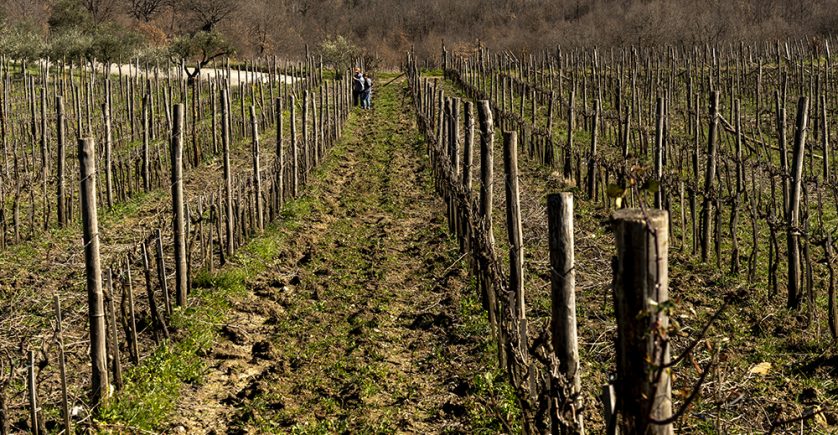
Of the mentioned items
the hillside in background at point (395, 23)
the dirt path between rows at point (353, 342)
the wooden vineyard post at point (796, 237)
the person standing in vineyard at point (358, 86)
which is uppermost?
the hillside in background at point (395, 23)

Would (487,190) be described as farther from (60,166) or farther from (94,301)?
(60,166)

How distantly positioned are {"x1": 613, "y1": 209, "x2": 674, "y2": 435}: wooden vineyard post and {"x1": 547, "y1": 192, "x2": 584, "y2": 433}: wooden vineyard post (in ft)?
3.42

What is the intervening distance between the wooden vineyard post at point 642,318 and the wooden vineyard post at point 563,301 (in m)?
1.04

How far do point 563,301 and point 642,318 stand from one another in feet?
4.38

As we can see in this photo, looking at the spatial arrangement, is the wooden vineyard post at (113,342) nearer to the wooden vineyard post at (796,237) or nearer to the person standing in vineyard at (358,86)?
the wooden vineyard post at (796,237)

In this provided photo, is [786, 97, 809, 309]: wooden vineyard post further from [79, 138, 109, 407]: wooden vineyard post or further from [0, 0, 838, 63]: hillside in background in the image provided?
[0, 0, 838, 63]: hillside in background

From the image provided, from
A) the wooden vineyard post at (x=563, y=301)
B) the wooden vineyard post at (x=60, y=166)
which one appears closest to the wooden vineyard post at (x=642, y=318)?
the wooden vineyard post at (x=563, y=301)

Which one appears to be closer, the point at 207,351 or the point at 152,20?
the point at 207,351

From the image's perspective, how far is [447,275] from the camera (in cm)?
888

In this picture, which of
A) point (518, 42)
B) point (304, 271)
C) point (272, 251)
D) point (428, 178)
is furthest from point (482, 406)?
point (518, 42)

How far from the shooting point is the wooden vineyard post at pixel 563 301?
3.85m

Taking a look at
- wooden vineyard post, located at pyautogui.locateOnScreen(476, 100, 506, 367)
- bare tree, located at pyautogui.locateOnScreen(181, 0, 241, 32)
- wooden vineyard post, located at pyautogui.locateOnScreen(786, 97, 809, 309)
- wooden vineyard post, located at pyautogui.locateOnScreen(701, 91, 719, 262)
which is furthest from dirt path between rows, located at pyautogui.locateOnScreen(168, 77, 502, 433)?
bare tree, located at pyautogui.locateOnScreen(181, 0, 241, 32)

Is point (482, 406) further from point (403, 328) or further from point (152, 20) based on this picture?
point (152, 20)

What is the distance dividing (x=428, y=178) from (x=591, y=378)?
861 cm
